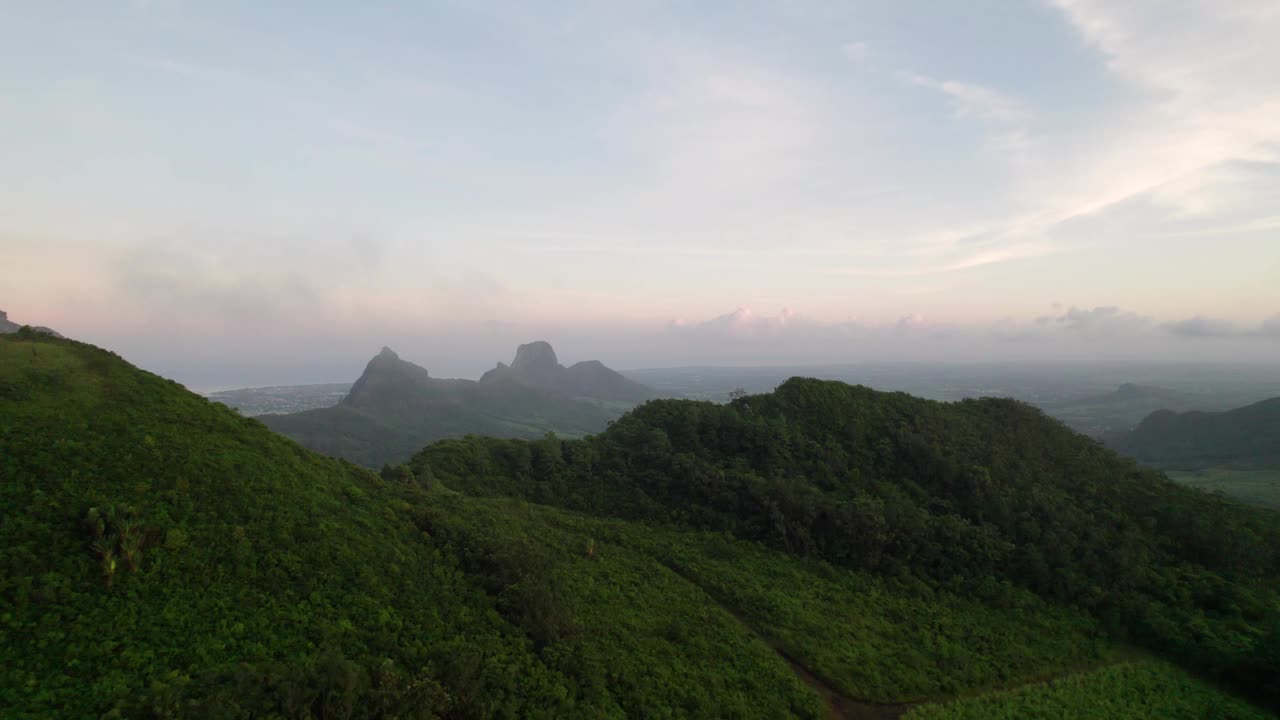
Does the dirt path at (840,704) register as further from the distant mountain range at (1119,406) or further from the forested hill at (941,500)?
the distant mountain range at (1119,406)

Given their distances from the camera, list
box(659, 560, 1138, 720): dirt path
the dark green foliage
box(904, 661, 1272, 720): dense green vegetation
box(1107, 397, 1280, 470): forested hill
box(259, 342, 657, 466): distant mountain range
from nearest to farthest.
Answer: the dark green foliage < box(659, 560, 1138, 720): dirt path < box(904, 661, 1272, 720): dense green vegetation < box(1107, 397, 1280, 470): forested hill < box(259, 342, 657, 466): distant mountain range

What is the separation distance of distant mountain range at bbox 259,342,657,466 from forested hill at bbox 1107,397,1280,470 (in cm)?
12108

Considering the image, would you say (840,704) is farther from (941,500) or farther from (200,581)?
(941,500)

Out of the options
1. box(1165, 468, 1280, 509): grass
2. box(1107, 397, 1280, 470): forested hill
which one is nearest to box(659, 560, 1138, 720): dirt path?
box(1165, 468, 1280, 509): grass

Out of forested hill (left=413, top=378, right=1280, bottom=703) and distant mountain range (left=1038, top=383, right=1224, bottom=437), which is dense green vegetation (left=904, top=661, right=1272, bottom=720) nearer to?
forested hill (left=413, top=378, right=1280, bottom=703)

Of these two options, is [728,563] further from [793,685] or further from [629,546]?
[793,685]

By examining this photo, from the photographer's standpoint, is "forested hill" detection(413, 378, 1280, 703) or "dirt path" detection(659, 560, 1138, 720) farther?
"forested hill" detection(413, 378, 1280, 703)

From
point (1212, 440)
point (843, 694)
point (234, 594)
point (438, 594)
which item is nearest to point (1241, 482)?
point (1212, 440)

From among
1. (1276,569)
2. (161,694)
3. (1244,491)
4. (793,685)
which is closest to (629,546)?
(793,685)

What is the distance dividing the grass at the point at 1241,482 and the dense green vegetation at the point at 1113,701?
1597 inches

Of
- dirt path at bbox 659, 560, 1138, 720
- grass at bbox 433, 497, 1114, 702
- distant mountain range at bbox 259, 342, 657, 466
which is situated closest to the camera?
dirt path at bbox 659, 560, 1138, 720

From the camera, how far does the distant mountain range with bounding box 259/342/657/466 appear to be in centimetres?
10256

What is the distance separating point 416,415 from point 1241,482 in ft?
499

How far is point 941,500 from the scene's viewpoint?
114ft
